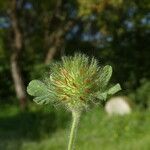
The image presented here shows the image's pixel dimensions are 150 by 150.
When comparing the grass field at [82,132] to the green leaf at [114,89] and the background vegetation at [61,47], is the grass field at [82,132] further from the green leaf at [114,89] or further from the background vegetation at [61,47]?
the green leaf at [114,89]

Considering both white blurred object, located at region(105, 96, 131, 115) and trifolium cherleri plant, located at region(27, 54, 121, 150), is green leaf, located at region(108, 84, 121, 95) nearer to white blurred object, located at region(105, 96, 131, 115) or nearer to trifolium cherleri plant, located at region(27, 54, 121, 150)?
trifolium cherleri plant, located at region(27, 54, 121, 150)

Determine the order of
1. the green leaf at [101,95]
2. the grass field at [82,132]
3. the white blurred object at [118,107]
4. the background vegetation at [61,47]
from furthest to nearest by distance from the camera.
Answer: the white blurred object at [118,107], the background vegetation at [61,47], the grass field at [82,132], the green leaf at [101,95]

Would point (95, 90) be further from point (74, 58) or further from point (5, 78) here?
point (5, 78)

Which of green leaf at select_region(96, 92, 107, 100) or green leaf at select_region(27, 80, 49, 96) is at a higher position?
green leaf at select_region(27, 80, 49, 96)

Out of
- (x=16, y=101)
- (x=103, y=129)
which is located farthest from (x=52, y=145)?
(x=16, y=101)

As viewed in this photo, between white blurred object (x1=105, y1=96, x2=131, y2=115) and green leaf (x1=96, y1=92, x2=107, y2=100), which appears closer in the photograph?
green leaf (x1=96, y1=92, x2=107, y2=100)

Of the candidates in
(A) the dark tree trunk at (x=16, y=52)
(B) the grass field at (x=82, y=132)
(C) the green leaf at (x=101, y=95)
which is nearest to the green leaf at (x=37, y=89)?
(C) the green leaf at (x=101, y=95)

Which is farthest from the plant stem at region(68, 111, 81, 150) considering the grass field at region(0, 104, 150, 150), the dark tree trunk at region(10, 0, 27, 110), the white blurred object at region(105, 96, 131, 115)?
the dark tree trunk at region(10, 0, 27, 110)

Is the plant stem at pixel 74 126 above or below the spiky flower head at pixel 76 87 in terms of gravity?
below

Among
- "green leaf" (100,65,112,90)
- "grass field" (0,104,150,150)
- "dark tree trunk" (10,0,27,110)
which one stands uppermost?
"dark tree trunk" (10,0,27,110)

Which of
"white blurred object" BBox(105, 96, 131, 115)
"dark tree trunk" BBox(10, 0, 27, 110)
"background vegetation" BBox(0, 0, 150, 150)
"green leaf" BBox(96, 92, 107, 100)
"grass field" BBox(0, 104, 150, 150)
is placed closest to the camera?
"green leaf" BBox(96, 92, 107, 100)
